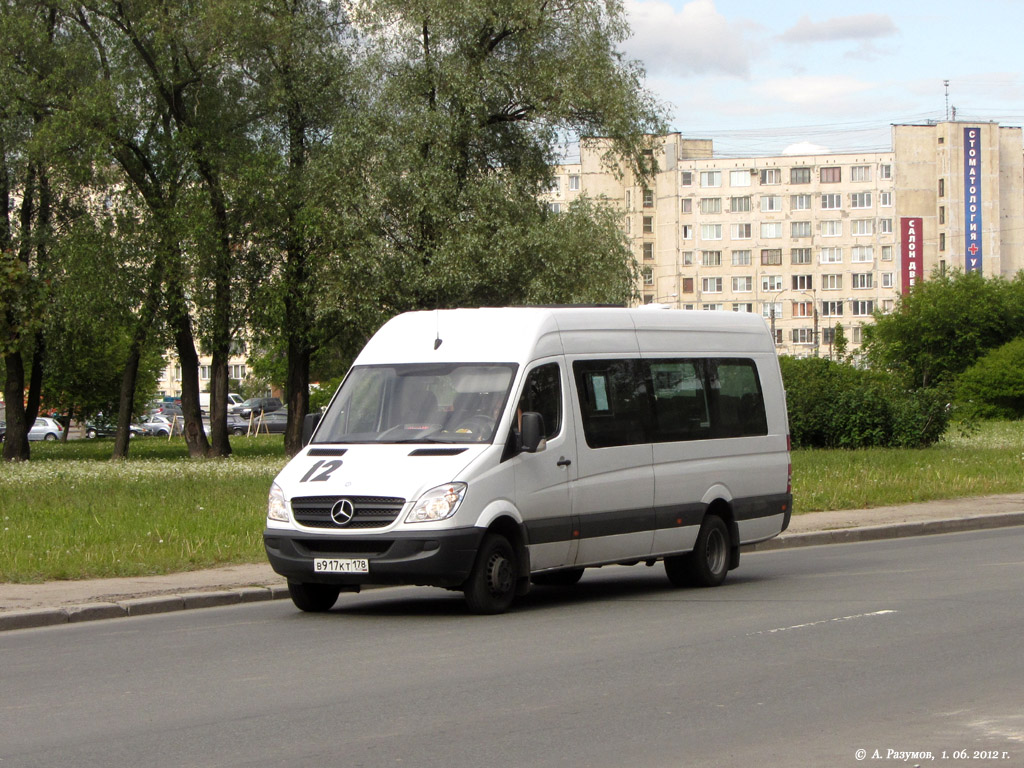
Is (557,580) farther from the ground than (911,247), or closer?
closer

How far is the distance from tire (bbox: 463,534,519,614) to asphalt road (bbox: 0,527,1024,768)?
0.48 ft

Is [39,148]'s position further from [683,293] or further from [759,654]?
[683,293]

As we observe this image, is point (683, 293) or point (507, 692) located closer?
point (507, 692)

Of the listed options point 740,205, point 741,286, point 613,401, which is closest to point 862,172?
point 740,205

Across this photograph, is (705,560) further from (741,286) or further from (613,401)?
(741,286)

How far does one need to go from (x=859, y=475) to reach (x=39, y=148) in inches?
940

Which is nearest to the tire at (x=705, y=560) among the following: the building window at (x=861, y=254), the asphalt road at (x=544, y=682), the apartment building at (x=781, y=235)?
the asphalt road at (x=544, y=682)

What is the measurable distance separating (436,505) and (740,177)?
131735 mm

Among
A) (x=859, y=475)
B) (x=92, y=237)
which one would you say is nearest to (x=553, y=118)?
(x=92, y=237)

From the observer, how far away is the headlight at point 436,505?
11133 millimetres

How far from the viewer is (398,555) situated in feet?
36.6

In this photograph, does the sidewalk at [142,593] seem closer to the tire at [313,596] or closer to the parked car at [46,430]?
the tire at [313,596]

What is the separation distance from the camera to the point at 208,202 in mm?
42188

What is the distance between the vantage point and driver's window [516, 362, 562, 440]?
1215cm
